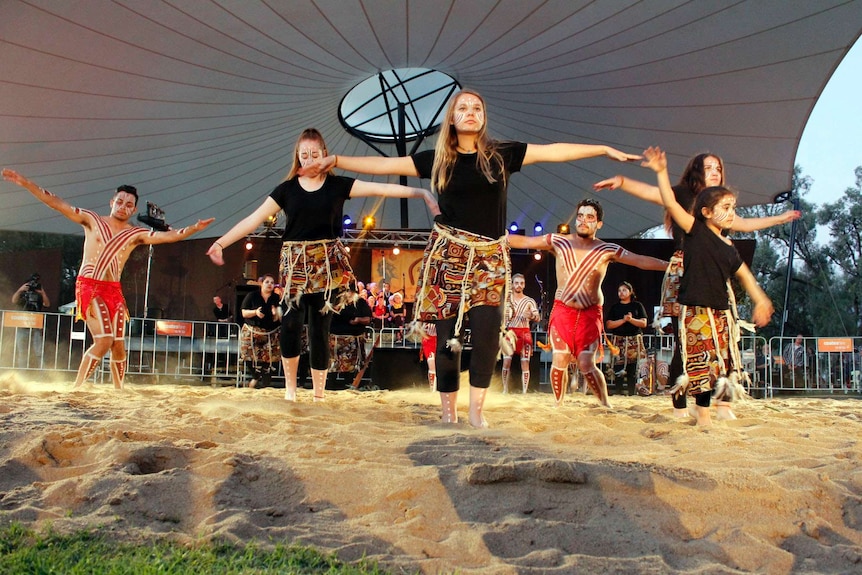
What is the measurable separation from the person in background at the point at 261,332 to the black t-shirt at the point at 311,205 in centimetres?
384

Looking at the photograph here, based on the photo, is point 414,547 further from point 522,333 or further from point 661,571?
point 522,333

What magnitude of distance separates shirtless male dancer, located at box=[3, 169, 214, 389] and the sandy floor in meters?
2.84

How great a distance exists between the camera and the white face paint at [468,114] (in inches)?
150

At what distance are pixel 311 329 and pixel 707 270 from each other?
280 centimetres

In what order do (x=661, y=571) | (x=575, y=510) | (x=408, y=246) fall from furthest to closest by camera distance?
(x=408, y=246) < (x=575, y=510) < (x=661, y=571)

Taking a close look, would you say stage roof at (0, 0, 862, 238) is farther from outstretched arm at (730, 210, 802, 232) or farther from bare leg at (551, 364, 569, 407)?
bare leg at (551, 364, 569, 407)

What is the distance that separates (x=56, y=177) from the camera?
1190 cm

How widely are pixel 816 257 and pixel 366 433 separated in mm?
32880

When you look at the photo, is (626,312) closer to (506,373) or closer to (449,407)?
(506,373)

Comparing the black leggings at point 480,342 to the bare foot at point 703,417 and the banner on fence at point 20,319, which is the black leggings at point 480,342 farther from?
the banner on fence at point 20,319

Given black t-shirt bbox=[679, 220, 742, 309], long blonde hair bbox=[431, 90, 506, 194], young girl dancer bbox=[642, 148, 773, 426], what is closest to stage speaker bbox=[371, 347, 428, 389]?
young girl dancer bbox=[642, 148, 773, 426]

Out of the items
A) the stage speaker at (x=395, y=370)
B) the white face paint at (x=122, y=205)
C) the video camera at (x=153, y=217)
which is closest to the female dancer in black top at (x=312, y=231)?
the white face paint at (x=122, y=205)

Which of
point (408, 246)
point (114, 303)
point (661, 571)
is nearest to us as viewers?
point (661, 571)

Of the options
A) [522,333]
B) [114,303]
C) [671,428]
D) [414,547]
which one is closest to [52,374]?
[114,303]
